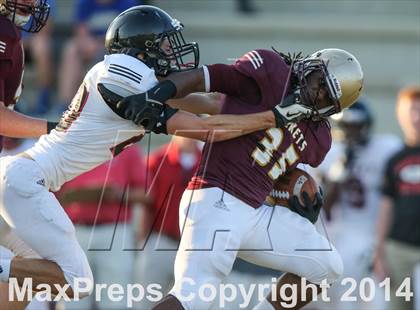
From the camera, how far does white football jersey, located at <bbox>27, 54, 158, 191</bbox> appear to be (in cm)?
598

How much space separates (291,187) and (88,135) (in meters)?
→ 1.17

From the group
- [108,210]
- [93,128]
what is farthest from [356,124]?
[93,128]

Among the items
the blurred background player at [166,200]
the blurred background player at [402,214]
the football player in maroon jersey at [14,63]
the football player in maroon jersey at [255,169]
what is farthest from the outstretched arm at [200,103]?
the blurred background player at [402,214]

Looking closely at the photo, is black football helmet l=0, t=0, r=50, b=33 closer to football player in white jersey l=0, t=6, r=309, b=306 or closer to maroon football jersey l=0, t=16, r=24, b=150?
maroon football jersey l=0, t=16, r=24, b=150

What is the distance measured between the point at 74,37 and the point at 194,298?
508cm

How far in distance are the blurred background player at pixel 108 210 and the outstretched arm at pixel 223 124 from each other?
2676 millimetres

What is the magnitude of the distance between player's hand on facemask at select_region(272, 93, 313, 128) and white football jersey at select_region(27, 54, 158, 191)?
2.15 ft

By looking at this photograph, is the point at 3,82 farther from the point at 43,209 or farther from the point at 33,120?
the point at 43,209

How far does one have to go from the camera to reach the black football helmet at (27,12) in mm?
6434

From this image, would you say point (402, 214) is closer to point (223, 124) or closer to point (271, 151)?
point (271, 151)

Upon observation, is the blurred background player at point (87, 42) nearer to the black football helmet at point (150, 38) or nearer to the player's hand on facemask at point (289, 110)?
the black football helmet at point (150, 38)

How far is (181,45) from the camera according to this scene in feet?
20.4

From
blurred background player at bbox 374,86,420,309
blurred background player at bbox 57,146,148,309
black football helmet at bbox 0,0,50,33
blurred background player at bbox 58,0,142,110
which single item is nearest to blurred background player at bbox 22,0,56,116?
blurred background player at bbox 58,0,142,110

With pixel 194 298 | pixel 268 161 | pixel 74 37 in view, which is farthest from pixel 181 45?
pixel 74 37
